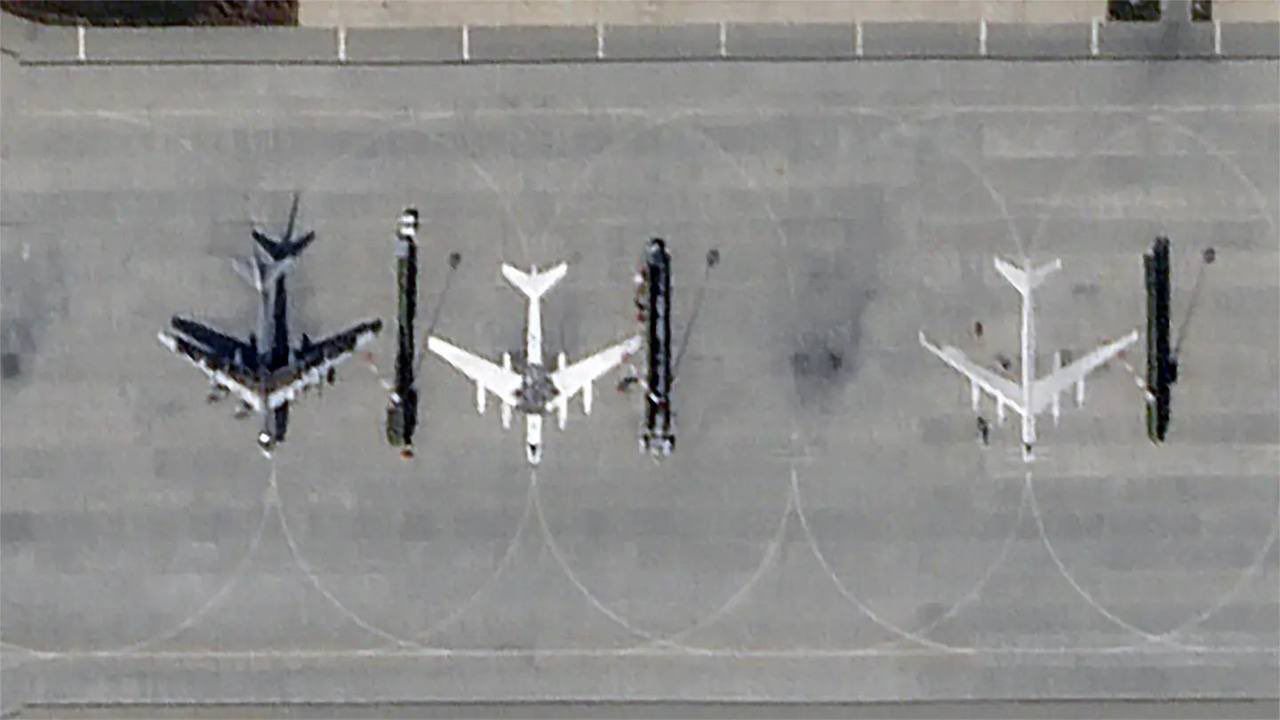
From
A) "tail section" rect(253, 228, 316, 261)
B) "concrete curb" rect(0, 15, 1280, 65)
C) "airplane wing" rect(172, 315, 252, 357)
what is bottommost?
"airplane wing" rect(172, 315, 252, 357)

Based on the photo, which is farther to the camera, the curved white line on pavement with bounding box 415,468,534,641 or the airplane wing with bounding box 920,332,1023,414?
the curved white line on pavement with bounding box 415,468,534,641

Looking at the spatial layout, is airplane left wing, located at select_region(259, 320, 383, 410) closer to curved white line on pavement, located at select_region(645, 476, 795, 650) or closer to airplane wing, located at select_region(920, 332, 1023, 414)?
curved white line on pavement, located at select_region(645, 476, 795, 650)

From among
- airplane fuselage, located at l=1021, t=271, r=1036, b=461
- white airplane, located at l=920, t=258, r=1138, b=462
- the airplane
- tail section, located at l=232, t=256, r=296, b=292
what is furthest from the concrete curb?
airplane fuselage, located at l=1021, t=271, r=1036, b=461

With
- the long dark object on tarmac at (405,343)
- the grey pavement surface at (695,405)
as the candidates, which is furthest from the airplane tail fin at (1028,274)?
the long dark object on tarmac at (405,343)

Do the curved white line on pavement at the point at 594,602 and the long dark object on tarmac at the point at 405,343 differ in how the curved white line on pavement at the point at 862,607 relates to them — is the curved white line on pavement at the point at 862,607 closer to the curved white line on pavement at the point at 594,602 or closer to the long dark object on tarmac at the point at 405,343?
the curved white line on pavement at the point at 594,602

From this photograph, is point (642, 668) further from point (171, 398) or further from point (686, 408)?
point (171, 398)

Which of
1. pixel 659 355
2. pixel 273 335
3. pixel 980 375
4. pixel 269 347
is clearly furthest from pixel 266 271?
pixel 980 375
